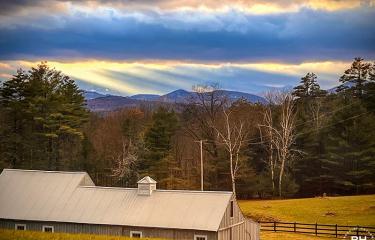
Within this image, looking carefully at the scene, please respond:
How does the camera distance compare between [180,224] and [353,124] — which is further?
[353,124]

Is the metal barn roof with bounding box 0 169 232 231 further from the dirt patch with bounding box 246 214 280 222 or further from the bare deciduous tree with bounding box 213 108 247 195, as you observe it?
the bare deciduous tree with bounding box 213 108 247 195

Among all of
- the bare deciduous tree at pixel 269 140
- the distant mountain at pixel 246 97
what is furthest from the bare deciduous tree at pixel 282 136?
the distant mountain at pixel 246 97

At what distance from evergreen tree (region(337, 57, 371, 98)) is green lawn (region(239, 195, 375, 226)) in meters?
21.7

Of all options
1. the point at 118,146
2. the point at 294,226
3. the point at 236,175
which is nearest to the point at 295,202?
the point at 236,175

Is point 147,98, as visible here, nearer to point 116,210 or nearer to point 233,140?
point 233,140

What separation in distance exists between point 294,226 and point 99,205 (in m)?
17.5

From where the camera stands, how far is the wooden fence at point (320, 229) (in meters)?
45.5

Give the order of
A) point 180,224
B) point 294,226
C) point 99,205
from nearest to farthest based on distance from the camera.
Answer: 1. point 180,224
2. point 99,205
3. point 294,226

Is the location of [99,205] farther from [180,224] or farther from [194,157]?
[194,157]

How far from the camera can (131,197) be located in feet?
128

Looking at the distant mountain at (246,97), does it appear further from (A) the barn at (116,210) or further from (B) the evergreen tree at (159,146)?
(A) the barn at (116,210)

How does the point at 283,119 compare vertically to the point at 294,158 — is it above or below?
above

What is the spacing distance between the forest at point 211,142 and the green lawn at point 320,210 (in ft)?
19.6

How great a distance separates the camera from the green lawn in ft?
173
